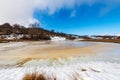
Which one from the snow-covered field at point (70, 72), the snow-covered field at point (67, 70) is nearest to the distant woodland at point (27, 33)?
the snow-covered field at point (67, 70)

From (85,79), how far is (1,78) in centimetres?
401

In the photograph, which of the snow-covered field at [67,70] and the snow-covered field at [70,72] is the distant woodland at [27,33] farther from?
the snow-covered field at [70,72]

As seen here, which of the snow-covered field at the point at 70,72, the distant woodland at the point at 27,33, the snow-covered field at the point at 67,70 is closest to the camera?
the snow-covered field at the point at 70,72

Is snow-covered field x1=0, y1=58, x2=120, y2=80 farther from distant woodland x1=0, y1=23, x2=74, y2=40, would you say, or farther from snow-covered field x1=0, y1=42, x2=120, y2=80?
distant woodland x1=0, y1=23, x2=74, y2=40

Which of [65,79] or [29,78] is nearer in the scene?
[29,78]

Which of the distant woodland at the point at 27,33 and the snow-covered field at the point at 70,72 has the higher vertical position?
the distant woodland at the point at 27,33

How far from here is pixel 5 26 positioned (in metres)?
156

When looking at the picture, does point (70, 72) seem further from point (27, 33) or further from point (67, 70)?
point (27, 33)

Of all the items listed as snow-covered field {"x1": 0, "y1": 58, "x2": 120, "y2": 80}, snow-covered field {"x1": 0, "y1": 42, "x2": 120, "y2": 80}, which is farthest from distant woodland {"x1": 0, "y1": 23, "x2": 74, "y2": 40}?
snow-covered field {"x1": 0, "y1": 58, "x2": 120, "y2": 80}

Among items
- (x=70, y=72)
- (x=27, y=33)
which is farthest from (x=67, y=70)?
(x=27, y=33)

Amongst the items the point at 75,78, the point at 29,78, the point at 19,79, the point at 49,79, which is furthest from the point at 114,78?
the point at 19,79

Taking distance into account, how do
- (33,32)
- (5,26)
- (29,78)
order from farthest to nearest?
(5,26)
(33,32)
(29,78)

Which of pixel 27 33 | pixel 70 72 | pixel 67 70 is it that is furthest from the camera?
pixel 27 33

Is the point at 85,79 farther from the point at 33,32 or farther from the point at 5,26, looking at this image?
the point at 5,26
